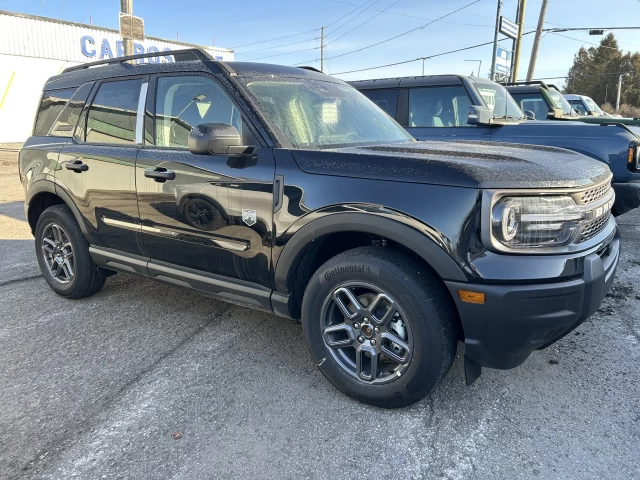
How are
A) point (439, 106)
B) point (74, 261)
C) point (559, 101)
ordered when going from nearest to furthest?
point (74, 261) < point (439, 106) < point (559, 101)

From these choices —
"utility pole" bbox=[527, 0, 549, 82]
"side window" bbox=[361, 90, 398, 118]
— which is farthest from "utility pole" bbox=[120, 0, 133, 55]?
"utility pole" bbox=[527, 0, 549, 82]

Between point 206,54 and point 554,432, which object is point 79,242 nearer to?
point 206,54

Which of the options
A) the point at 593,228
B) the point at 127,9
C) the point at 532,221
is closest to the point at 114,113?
the point at 532,221

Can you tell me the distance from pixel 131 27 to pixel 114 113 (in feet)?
18.0

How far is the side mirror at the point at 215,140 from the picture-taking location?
279 cm

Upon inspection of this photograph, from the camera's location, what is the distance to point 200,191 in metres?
3.10

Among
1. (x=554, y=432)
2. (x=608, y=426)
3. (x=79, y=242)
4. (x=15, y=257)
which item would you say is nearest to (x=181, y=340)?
(x=79, y=242)

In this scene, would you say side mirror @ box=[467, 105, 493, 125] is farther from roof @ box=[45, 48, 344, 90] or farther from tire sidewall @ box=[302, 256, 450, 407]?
tire sidewall @ box=[302, 256, 450, 407]

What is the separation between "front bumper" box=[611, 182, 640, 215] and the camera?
5.29m

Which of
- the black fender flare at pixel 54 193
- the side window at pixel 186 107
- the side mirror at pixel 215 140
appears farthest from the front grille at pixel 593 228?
the black fender flare at pixel 54 193

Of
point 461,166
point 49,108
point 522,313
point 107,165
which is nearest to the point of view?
point 522,313

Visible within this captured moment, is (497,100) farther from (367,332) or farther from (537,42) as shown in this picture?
(537,42)

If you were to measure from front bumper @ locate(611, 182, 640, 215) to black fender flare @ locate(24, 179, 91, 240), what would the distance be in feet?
17.1

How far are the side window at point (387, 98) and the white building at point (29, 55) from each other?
1910 cm
